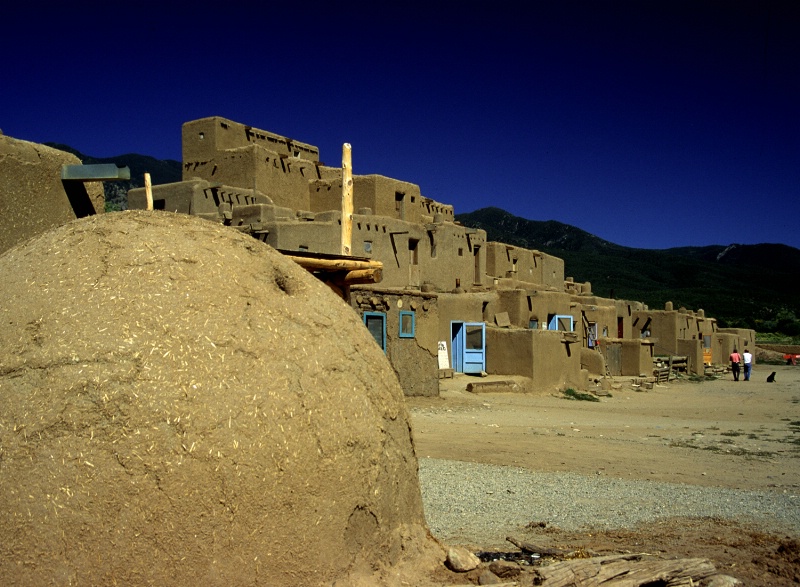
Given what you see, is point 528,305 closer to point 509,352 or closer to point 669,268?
point 509,352

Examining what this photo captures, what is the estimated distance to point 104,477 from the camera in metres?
2.67

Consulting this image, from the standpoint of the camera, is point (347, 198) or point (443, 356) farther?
point (443, 356)

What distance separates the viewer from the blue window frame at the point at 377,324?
42.2 ft

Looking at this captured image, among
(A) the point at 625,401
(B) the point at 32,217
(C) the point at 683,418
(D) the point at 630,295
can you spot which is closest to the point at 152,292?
(B) the point at 32,217

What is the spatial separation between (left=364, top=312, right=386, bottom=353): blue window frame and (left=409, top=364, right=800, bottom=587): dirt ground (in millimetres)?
1356

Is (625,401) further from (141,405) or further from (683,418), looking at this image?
(141,405)

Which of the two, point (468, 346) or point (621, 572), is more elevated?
point (468, 346)

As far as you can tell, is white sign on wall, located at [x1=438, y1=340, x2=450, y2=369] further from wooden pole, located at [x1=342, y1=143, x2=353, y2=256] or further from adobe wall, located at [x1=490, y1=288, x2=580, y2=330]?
wooden pole, located at [x1=342, y1=143, x2=353, y2=256]

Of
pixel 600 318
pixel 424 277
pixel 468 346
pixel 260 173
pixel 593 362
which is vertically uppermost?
pixel 260 173

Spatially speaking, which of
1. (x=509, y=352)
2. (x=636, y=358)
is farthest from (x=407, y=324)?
(x=636, y=358)

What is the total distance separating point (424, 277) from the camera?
86.8 feet

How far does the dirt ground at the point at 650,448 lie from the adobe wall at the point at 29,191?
386 centimetres

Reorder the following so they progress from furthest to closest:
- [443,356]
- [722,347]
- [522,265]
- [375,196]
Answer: [722,347] < [522,265] < [375,196] < [443,356]

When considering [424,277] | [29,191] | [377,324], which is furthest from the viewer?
[424,277]
